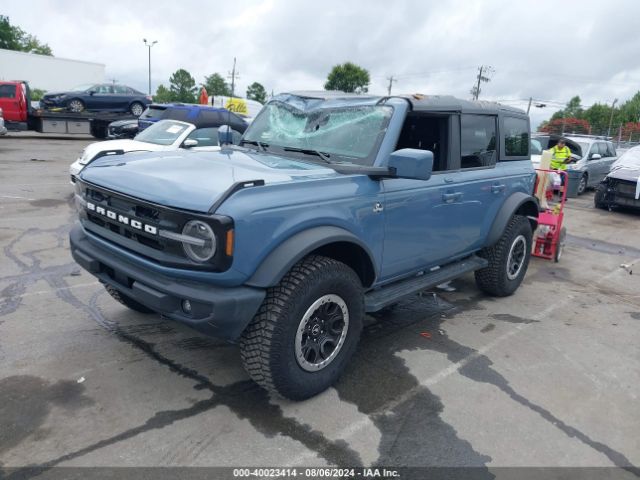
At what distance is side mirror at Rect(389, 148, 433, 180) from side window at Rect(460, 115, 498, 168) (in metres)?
1.28

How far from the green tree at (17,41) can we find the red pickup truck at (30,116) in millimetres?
49194

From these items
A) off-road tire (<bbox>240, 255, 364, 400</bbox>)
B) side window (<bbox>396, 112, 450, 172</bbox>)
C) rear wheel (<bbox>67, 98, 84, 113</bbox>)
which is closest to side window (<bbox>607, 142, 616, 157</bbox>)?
side window (<bbox>396, 112, 450, 172</bbox>)

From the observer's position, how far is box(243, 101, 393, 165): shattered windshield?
3.82 metres

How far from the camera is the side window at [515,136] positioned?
208 inches

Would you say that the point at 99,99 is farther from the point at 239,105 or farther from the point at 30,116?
the point at 239,105

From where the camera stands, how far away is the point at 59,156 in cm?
1582

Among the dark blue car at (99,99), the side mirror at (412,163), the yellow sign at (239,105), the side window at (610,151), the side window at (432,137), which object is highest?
the yellow sign at (239,105)

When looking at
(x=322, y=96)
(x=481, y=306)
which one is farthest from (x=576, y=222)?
(x=322, y=96)

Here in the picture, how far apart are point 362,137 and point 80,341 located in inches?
106

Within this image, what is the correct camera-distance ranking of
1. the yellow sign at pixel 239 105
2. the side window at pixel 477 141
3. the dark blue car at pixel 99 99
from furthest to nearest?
the yellow sign at pixel 239 105 → the dark blue car at pixel 99 99 → the side window at pixel 477 141

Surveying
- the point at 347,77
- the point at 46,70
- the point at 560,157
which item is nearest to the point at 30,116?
the point at 560,157

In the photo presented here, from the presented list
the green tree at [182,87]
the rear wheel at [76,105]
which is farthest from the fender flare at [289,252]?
the green tree at [182,87]

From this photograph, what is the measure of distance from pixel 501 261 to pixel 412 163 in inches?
94.6

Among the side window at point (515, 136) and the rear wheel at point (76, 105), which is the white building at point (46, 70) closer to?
the rear wheel at point (76, 105)
